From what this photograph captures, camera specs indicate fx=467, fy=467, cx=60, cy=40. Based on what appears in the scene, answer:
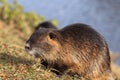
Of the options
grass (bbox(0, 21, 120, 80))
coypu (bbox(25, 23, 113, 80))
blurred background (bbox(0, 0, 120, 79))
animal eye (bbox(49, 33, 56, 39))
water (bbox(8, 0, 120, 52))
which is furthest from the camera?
water (bbox(8, 0, 120, 52))

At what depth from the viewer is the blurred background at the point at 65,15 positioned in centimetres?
1291

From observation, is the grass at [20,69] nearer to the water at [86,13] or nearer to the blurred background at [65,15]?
the blurred background at [65,15]

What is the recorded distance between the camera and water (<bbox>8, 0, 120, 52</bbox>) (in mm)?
17031

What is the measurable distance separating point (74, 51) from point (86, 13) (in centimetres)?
1309

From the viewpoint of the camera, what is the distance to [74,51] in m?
5.91

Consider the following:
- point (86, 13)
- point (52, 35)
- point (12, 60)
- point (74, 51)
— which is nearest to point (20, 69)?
point (12, 60)

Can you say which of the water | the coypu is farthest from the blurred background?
the coypu

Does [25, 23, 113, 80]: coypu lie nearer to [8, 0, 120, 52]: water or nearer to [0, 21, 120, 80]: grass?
[0, 21, 120, 80]: grass

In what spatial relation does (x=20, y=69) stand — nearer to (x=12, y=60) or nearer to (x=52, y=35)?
(x=12, y=60)

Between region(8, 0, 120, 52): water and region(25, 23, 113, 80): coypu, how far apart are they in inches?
375

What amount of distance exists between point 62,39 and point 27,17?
7.77 metres

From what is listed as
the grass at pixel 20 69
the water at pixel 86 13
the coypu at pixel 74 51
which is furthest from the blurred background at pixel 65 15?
the coypu at pixel 74 51

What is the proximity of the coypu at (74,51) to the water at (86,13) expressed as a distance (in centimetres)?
952

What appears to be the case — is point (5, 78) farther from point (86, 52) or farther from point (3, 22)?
point (3, 22)
